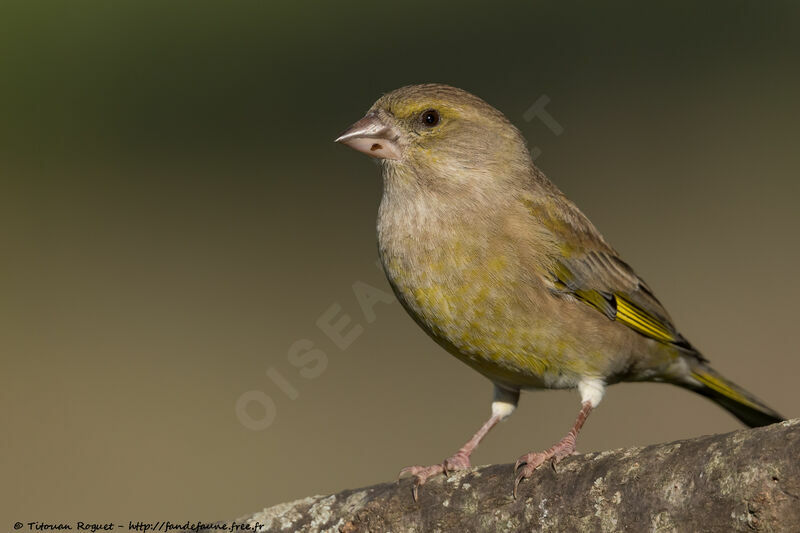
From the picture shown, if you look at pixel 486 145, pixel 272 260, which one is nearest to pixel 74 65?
pixel 272 260

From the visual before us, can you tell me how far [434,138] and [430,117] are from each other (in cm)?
10

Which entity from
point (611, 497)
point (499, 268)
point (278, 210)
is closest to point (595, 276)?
point (499, 268)

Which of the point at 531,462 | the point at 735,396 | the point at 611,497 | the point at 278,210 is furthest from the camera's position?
the point at 278,210

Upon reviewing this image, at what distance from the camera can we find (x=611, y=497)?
9.49ft

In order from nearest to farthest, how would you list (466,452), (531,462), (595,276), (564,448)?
(531,462) < (564,448) < (466,452) < (595,276)

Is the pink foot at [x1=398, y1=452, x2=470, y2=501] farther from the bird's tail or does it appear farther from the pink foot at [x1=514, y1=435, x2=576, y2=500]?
the bird's tail

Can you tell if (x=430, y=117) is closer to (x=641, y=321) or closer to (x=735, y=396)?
(x=641, y=321)

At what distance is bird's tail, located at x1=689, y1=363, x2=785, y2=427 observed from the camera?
4.85 metres

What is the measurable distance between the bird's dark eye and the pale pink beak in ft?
0.43

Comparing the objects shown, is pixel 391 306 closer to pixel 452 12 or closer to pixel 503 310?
pixel 452 12

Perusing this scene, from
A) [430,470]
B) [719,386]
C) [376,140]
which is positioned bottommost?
[430,470]

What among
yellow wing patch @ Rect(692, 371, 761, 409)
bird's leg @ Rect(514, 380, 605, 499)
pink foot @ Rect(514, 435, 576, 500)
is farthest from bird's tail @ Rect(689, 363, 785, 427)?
pink foot @ Rect(514, 435, 576, 500)

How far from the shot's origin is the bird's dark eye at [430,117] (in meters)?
4.47

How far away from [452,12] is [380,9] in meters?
0.68
